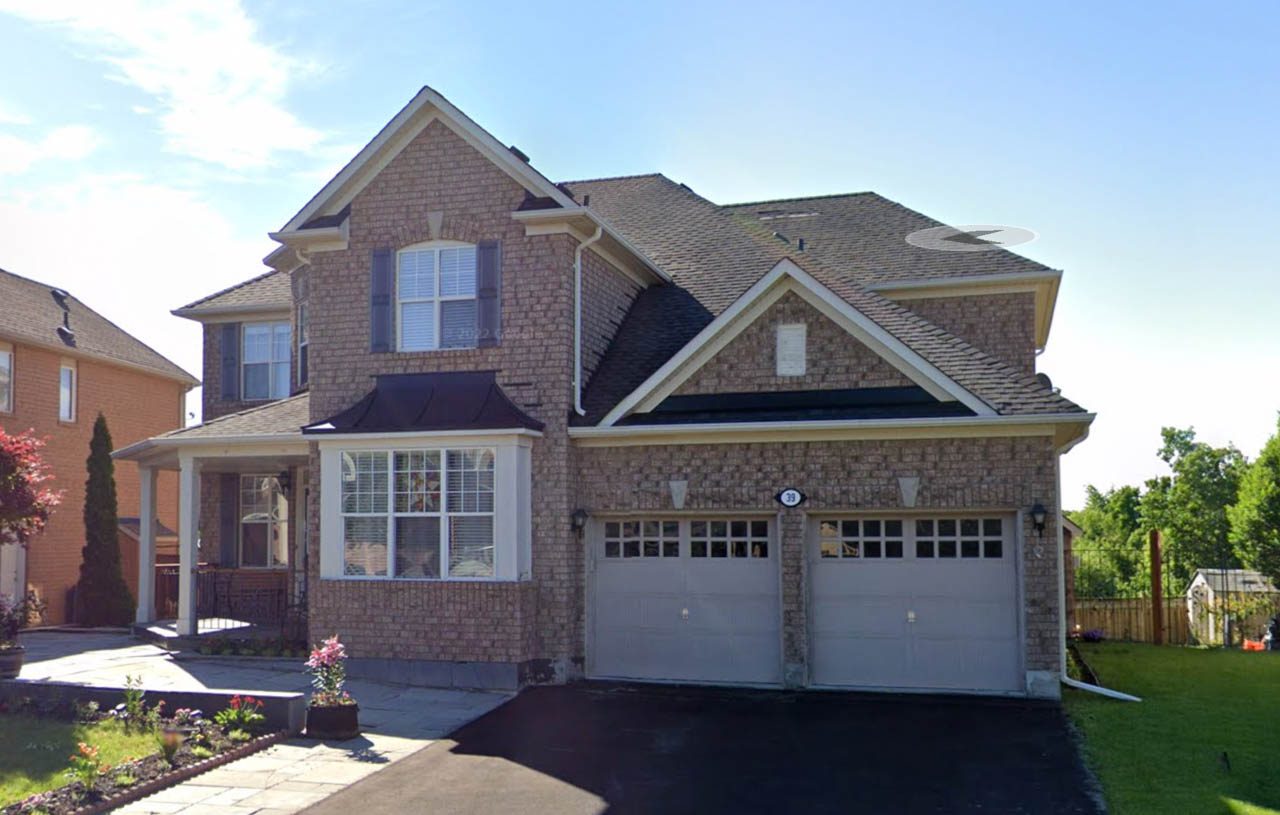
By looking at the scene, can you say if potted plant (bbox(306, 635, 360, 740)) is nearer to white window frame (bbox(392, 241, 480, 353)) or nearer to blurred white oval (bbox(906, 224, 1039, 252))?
white window frame (bbox(392, 241, 480, 353))

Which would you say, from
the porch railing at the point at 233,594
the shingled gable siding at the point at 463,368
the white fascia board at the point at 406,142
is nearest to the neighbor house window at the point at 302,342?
the shingled gable siding at the point at 463,368

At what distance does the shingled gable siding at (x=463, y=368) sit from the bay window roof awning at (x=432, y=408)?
163mm

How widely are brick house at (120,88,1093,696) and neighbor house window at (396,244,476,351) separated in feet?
0.12

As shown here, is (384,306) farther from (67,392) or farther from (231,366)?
(67,392)

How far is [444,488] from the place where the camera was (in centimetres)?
1532

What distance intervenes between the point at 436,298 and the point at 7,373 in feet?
39.6

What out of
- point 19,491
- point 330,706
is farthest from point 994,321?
point 19,491

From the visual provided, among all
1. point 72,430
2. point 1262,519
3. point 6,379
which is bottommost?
point 1262,519

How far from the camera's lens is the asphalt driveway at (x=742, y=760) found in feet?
31.6

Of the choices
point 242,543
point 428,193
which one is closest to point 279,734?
point 428,193

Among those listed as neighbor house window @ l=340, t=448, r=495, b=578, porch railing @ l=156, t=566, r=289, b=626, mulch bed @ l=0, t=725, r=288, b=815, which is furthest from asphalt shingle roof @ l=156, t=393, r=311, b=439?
mulch bed @ l=0, t=725, r=288, b=815

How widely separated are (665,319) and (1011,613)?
22.3 feet

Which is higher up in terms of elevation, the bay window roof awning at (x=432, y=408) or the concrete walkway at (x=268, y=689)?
the bay window roof awning at (x=432, y=408)

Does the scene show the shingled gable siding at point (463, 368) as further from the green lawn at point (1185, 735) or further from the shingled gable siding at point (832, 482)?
the green lawn at point (1185, 735)
